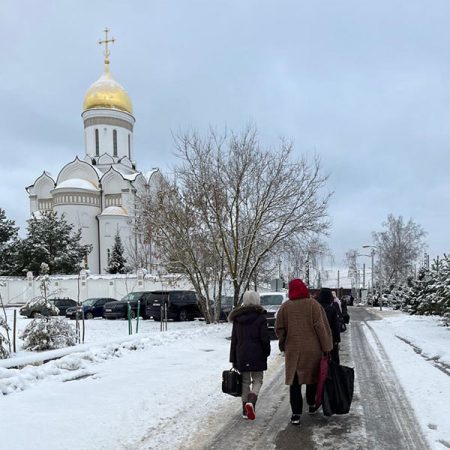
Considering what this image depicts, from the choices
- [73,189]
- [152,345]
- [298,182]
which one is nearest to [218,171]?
[298,182]

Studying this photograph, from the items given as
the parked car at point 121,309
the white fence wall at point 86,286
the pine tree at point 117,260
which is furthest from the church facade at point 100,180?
the parked car at point 121,309

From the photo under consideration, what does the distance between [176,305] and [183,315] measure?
670mm

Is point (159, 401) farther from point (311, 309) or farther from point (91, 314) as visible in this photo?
point (91, 314)

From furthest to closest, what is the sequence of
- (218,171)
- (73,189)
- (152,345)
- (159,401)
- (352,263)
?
(352,263), (73,189), (218,171), (152,345), (159,401)

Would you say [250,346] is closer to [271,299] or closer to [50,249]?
[271,299]

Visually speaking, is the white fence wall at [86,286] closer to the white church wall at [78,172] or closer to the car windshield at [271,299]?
the car windshield at [271,299]

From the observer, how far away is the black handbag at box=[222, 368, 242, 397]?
19.6 ft

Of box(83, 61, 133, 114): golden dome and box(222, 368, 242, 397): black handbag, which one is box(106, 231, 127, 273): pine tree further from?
box(222, 368, 242, 397): black handbag

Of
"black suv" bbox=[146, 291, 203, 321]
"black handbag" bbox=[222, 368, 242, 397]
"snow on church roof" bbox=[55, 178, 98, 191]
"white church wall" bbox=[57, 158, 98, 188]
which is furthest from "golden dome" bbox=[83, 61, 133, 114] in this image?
"black handbag" bbox=[222, 368, 242, 397]

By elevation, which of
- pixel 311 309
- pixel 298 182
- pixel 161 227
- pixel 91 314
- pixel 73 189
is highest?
pixel 73 189

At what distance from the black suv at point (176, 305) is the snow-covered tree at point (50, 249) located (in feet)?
74.8

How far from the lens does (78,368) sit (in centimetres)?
977

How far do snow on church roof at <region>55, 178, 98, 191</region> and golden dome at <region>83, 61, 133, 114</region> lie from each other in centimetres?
987

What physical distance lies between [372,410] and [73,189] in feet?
190
